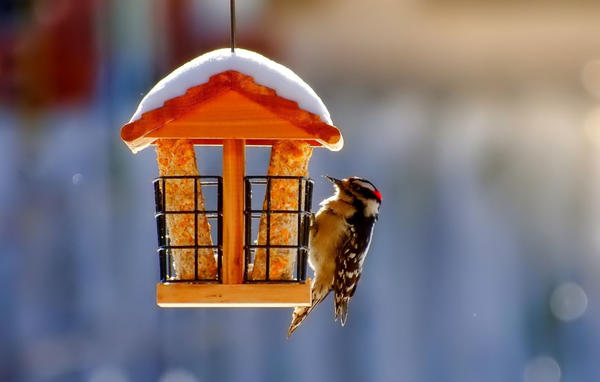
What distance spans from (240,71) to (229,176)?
42 cm

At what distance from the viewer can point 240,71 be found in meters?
4.29

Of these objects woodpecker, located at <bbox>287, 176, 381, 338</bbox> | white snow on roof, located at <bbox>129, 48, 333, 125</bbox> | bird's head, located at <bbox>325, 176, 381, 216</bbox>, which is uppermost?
white snow on roof, located at <bbox>129, 48, 333, 125</bbox>

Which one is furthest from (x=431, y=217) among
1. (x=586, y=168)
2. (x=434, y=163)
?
(x=586, y=168)

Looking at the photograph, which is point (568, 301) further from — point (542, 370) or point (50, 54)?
point (50, 54)

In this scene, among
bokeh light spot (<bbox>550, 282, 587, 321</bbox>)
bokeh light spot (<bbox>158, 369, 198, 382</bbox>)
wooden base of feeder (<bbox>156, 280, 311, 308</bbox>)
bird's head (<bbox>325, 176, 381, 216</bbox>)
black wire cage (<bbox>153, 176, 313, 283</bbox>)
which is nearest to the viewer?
wooden base of feeder (<bbox>156, 280, 311, 308</bbox>)

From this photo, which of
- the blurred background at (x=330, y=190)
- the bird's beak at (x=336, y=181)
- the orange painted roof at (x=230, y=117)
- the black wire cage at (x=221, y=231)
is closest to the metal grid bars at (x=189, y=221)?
Answer: the black wire cage at (x=221, y=231)

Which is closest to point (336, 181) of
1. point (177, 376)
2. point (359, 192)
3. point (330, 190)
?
point (359, 192)

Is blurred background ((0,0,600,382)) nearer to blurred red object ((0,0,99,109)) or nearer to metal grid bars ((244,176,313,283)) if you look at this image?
blurred red object ((0,0,99,109))

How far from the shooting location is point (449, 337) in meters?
9.03

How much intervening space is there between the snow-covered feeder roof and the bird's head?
1.72 meters

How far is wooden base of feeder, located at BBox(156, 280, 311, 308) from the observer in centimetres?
437

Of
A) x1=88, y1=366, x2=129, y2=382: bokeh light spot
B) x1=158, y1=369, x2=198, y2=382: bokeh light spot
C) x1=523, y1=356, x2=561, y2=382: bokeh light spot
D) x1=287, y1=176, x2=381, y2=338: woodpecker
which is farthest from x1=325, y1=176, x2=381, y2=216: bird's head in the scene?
x1=523, y1=356, x2=561, y2=382: bokeh light spot

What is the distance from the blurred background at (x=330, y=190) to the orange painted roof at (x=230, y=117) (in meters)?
3.80

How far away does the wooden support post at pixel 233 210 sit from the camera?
14.5 feet
